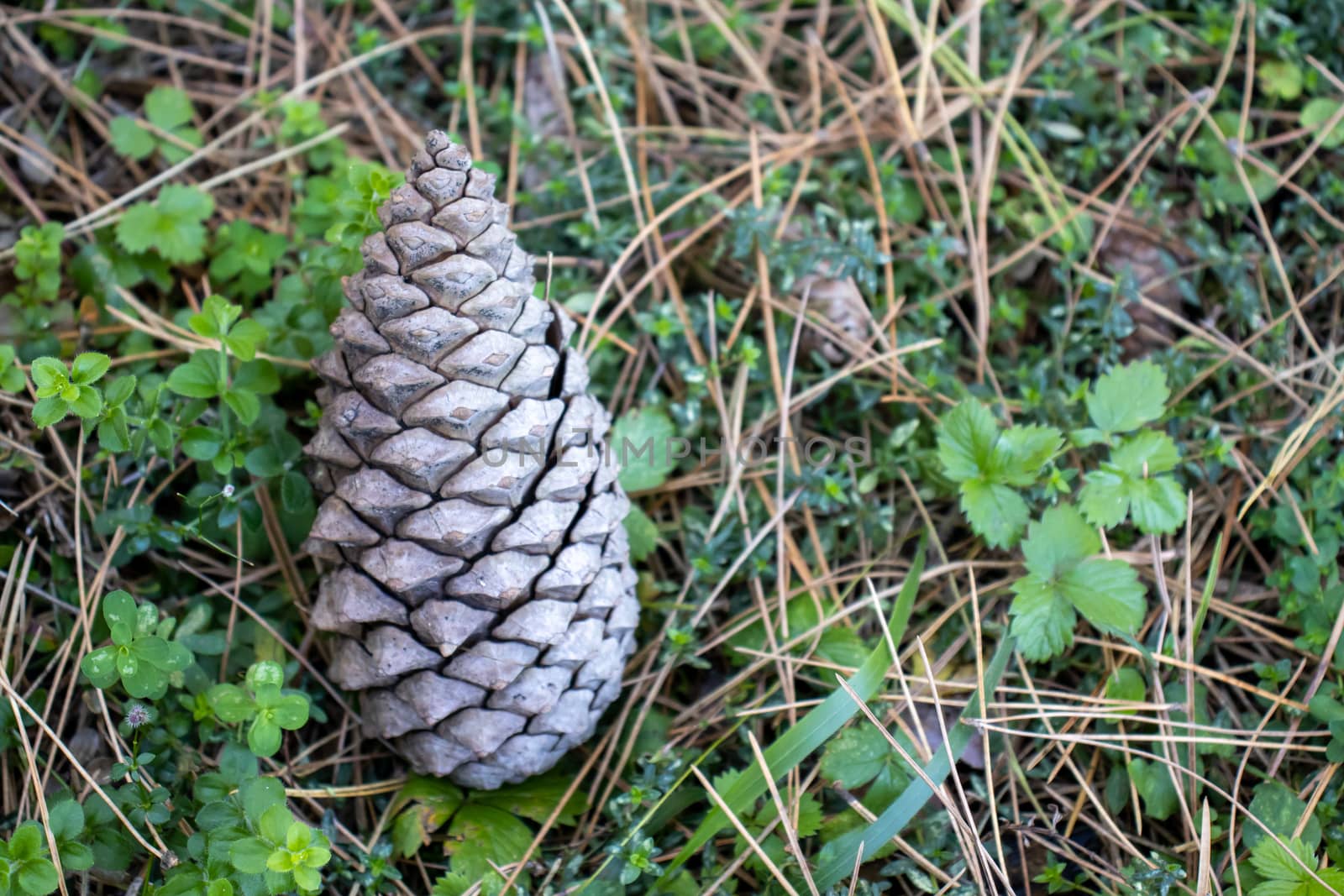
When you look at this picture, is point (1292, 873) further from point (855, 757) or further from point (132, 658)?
point (132, 658)

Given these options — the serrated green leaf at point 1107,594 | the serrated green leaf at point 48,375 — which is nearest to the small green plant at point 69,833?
the serrated green leaf at point 48,375

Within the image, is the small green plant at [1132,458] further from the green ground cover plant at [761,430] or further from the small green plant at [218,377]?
the small green plant at [218,377]

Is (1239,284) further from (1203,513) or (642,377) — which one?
(642,377)

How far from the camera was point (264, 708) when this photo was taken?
1.75m

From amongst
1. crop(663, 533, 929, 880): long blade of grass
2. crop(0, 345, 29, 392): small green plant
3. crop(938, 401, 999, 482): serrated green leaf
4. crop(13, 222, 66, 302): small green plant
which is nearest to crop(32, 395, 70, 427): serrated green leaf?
crop(0, 345, 29, 392): small green plant

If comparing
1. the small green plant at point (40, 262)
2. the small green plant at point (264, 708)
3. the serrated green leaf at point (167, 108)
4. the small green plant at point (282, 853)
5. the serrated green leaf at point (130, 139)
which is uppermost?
the serrated green leaf at point (167, 108)

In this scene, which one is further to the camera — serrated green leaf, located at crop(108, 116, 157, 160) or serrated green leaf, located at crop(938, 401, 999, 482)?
serrated green leaf, located at crop(108, 116, 157, 160)

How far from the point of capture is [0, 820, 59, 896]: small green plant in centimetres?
158

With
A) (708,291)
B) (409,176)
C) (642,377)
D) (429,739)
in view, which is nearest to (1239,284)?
(708,291)

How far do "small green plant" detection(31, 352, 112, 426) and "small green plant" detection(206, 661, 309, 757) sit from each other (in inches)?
22.4

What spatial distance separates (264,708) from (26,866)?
1.41 feet

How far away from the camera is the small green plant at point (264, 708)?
5.66ft

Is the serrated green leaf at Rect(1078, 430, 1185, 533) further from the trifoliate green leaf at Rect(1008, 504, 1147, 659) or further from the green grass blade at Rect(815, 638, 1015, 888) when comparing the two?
the green grass blade at Rect(815, 638, 1015, 888)

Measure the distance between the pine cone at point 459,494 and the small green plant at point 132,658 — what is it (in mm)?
265
